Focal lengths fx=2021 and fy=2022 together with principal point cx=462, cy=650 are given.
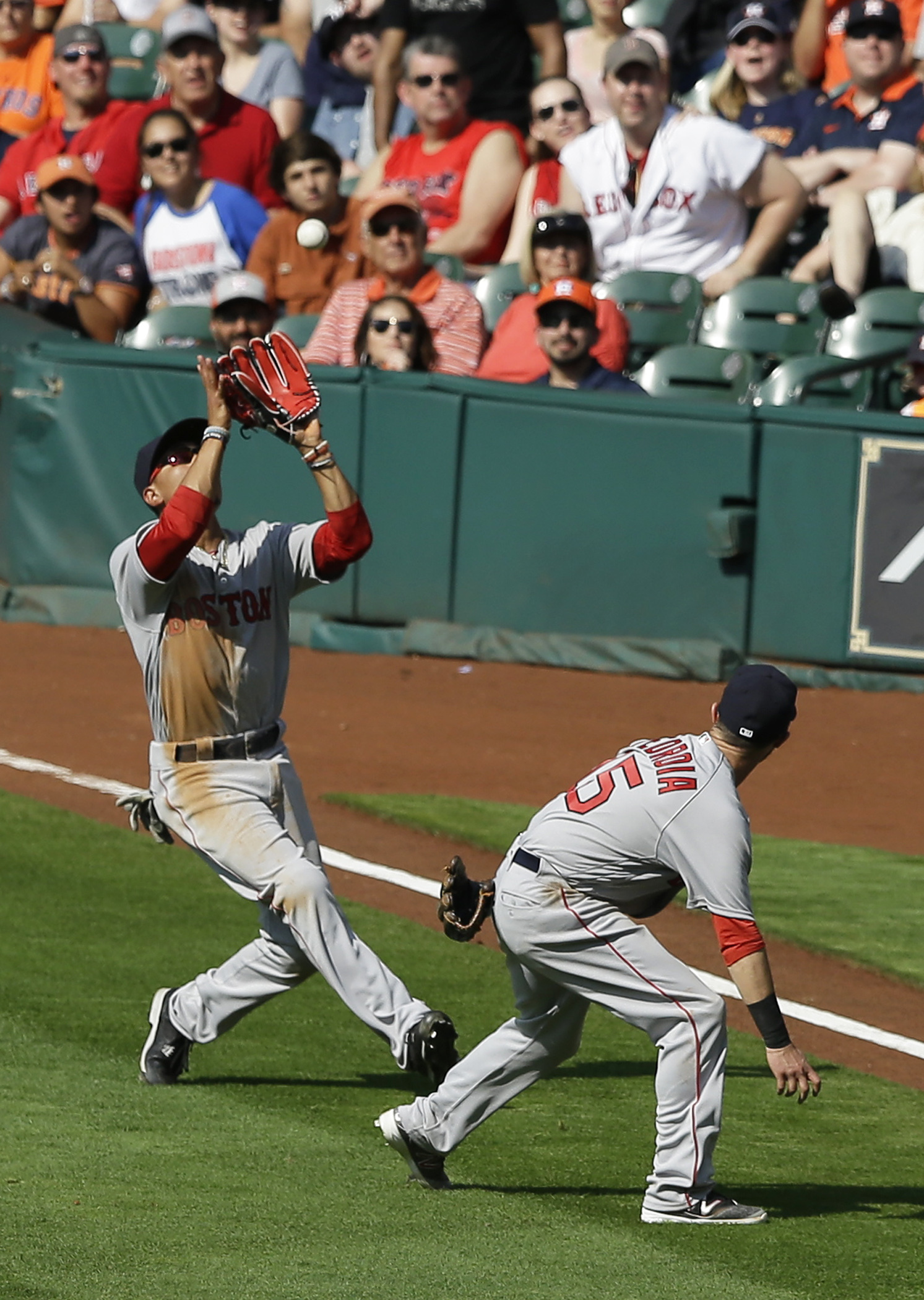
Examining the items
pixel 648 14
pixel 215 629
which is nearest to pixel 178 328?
pixel 648 14

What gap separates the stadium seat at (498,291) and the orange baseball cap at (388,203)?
91cm

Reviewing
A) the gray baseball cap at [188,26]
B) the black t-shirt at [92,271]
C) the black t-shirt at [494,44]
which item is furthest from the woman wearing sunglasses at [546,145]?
the black t-shirt at [92,271]

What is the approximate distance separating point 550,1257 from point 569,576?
740 centimetres

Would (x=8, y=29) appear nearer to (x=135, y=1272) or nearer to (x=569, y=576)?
(x=569, y=576)

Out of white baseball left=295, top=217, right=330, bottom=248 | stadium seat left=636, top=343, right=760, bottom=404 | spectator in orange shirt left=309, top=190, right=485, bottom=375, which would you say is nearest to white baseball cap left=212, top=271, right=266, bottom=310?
spectator in orange shirt left=309, top=190, right=485, bottom=375

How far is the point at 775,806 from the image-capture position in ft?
30.7

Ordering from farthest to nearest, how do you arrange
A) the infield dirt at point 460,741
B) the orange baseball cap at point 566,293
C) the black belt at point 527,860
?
1. the orange baseball cap at point 566,293
2. the infield dirt at point 460,741
3. the black belt at point 527,860

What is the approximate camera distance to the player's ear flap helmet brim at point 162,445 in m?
5.70

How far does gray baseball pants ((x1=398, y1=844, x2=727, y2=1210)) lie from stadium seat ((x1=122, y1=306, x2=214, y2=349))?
324 inches

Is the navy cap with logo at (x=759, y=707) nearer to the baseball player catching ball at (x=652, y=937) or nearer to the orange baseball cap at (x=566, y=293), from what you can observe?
the baseball player catching ball at (x=652, y=937)

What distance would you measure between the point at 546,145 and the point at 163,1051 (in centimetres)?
893

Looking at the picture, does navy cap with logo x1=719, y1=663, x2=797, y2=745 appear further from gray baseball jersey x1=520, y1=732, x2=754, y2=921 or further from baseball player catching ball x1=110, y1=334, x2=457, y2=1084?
baseball player catching ball x1=110, y1=334, x2=457, y2=1084

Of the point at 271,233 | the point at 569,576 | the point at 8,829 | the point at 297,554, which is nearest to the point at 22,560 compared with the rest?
the point at 271,233

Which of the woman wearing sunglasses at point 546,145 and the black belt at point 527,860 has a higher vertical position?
the woman wearing sunglasses at point 546,145
